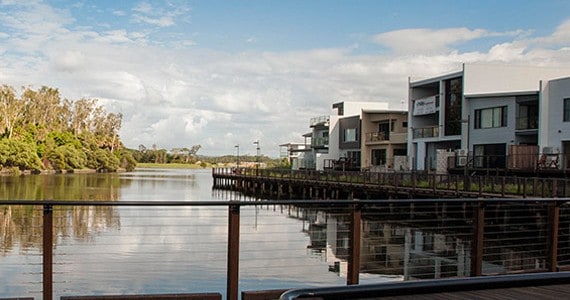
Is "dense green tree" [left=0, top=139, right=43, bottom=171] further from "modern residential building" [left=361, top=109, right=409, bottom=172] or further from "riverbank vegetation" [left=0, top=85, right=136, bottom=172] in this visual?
"modern residential building" [left=361, top=109, right=409, bottom=172]

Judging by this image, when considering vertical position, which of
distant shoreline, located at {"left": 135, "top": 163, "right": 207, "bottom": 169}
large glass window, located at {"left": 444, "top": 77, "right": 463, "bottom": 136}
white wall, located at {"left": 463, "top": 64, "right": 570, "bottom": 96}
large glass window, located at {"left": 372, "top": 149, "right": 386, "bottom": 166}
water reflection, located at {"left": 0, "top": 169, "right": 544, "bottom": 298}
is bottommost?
distant shoreline, located at {"left": 135, "top": 163, "right": 207, "bottom": 169}

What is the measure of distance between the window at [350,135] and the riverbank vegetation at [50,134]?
3651 centimetres

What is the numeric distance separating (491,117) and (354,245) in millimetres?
32059

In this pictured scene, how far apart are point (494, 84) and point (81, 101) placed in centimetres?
7380

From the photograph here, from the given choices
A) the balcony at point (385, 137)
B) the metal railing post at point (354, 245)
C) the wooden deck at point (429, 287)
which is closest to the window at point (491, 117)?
the balcony at point (385, 137)

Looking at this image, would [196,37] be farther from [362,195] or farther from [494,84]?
[494,84]

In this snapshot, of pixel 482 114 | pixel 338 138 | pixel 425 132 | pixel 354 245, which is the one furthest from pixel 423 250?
pixel 338 138

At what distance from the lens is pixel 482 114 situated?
1385 inches

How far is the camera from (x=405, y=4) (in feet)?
64.9

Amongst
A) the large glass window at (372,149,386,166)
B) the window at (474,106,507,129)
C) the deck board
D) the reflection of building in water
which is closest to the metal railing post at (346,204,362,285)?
the deck board

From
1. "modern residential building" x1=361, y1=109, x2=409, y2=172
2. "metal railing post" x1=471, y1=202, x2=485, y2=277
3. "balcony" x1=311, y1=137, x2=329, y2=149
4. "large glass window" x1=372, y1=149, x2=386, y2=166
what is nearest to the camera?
"metal railing post" x1=471, y1=202, x2=485, y2=277

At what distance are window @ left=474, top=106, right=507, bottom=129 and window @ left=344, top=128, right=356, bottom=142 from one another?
56.1 ft

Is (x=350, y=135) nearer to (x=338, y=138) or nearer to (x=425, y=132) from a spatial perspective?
(x=338, y=138)

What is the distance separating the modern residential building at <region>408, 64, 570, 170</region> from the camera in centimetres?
3106
